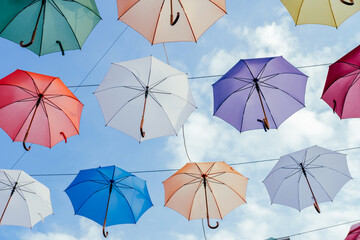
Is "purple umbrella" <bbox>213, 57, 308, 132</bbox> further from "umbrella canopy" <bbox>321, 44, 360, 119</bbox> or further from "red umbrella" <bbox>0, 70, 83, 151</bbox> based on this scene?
"red umbrella" <bbox>0, 70, 83, 151</bbox>

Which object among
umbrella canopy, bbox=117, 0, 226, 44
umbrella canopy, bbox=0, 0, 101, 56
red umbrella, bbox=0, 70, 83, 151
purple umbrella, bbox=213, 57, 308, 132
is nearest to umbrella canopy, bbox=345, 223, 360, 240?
purple umbrella, bbox=213, 57, 308, 132

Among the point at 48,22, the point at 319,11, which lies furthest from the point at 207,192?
the point at 48,22

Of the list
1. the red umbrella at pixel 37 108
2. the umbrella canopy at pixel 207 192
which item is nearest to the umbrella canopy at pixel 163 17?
the red umbrella at pixel 37 108

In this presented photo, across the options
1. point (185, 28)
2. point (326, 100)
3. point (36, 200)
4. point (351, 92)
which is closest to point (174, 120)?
point (185, 28)

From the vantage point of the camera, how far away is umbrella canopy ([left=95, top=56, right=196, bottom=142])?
660cm

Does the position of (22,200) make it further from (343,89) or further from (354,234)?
(354,234)

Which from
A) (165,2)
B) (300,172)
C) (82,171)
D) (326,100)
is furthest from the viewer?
(300,172)

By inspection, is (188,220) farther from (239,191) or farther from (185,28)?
(185,28)

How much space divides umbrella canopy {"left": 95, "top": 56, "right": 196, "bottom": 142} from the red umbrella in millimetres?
731

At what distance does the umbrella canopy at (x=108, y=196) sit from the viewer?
7395 mm

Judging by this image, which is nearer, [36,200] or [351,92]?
[351,92]

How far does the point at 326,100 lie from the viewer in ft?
21.5

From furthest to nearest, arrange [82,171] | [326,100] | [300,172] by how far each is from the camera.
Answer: [300,172] < [82,171] < [326,100]

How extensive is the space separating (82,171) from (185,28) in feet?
12.8
